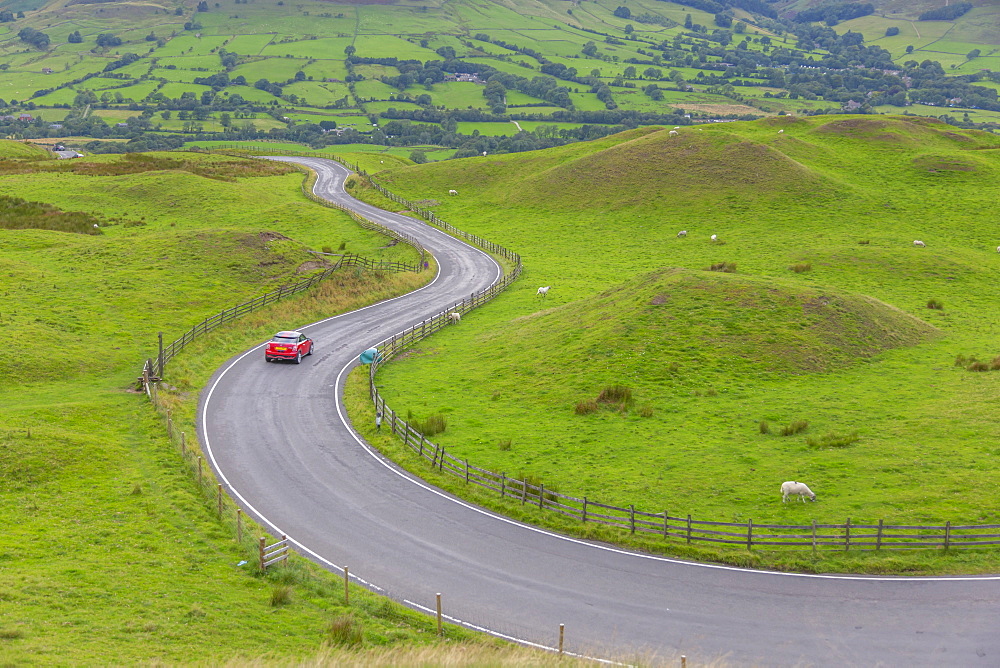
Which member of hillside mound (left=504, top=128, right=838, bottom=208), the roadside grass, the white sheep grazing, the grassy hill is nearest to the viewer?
the roadside grass

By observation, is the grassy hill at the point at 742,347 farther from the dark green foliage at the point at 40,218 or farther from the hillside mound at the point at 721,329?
the dark green foliage at the point at 40,218

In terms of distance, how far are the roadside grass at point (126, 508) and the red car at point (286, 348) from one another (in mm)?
3324

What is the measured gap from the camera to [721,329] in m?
46.7

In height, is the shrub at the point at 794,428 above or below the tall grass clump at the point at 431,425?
above

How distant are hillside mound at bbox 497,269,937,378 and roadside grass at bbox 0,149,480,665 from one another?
2191 cm

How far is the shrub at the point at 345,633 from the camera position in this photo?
69.6 ft

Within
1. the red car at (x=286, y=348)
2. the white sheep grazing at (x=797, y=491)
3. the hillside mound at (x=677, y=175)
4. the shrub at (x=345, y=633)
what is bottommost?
the red car at (x=286, y=348)

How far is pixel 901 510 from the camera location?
95.8 ft

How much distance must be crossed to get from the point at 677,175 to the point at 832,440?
7120 centimetres

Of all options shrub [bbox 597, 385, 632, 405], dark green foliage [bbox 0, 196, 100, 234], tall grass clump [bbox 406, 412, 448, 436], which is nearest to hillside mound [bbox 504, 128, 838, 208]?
dark green foliage [bbox 0, 196, 100, 234]

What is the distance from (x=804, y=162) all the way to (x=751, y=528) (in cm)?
8857

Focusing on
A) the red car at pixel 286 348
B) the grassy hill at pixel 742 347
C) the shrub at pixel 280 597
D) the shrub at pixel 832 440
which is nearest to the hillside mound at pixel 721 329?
the grassy hill at pixel 742 347

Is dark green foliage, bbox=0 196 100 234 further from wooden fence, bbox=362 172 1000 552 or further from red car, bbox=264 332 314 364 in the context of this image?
wooden fence, bbox=362 172 1000 552

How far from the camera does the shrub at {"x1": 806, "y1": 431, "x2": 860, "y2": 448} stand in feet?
115
